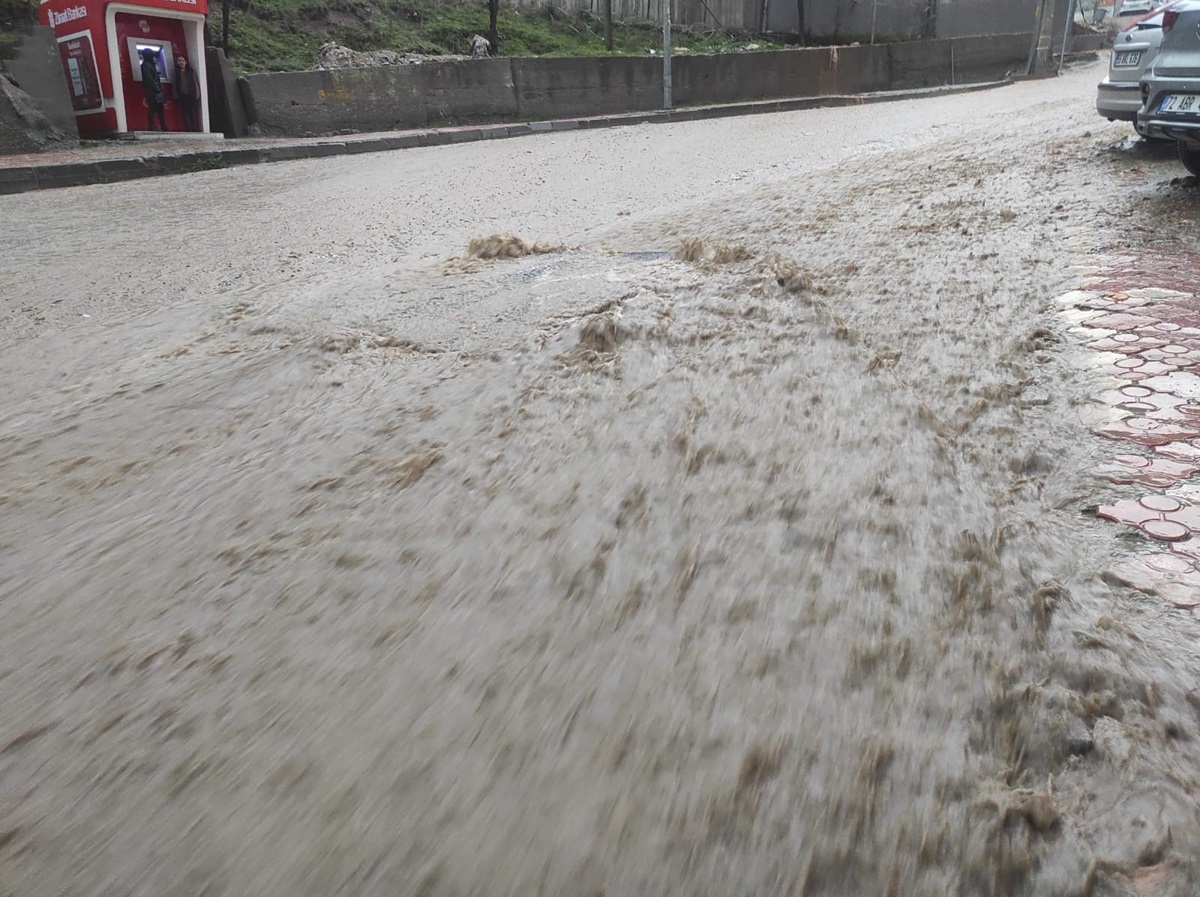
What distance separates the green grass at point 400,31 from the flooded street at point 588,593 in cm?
Result: 1315

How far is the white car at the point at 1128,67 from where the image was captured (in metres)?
7.01

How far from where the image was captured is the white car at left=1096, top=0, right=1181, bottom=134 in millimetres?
7008

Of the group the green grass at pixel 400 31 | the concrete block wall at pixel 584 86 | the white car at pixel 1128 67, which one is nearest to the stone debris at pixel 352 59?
the green grass at pixel 400 31

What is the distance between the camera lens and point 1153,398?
111 inches

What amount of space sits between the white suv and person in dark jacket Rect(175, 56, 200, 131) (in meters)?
11.2

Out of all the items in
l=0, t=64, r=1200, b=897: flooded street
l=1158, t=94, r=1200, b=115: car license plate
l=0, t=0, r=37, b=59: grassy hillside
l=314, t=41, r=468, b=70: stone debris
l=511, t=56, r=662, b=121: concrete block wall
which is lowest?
l=0, t=64, r=1200, b=897: flooded street

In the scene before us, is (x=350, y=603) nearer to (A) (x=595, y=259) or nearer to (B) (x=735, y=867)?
(B) (x=735, y=867)

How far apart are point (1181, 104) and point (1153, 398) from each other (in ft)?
11.7

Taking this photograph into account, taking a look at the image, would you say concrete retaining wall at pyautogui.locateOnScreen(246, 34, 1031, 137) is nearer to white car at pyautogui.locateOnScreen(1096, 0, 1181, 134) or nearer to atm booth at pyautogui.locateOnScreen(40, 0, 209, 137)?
atm booth at pyautogui.locateOnScreen(40, 0, 209, 137)

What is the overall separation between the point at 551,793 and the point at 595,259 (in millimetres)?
3367

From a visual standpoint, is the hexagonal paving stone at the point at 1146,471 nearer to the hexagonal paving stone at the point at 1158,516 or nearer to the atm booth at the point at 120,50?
the hexagonal paving stone at the point at 1158,516

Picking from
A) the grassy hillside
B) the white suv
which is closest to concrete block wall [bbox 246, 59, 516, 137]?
the grassy hillside

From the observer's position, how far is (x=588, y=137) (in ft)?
39.4

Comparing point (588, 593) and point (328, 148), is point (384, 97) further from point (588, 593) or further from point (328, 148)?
point (588, 593)
